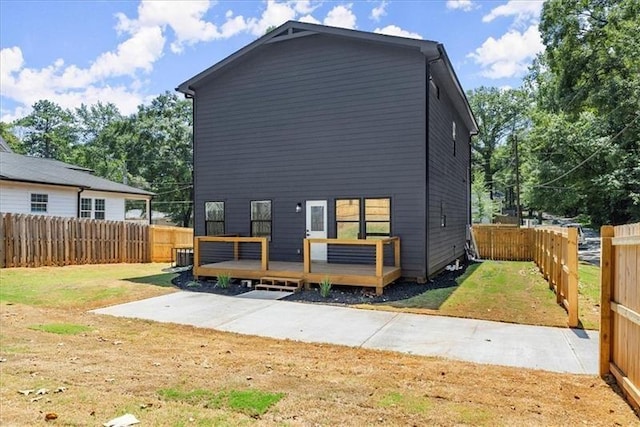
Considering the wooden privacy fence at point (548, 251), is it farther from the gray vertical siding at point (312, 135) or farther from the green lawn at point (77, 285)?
the green lawn at point (77, 285)

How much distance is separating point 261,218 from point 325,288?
386 centimetres

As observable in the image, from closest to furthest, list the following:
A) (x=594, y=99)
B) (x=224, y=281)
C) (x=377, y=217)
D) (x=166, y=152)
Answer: (x=224, y=281), (x=377, y=217), (x=594, y=99), (x=166, y=152)

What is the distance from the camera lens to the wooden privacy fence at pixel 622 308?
3.49 meters

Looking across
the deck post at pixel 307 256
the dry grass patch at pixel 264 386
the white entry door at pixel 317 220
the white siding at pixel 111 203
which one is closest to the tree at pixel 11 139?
the white siding at pixel 111 203

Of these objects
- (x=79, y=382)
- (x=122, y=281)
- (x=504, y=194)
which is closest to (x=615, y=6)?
(x=122, y=281)

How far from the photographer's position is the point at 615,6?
19.7 meters

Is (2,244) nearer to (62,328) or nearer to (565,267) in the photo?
(62,328)

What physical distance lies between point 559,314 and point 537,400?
4.29 meters

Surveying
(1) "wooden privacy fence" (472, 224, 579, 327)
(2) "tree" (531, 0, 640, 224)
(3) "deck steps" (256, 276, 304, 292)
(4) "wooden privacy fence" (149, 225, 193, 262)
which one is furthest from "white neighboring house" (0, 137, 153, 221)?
(2) "tree" (531, 0, 640, 224)

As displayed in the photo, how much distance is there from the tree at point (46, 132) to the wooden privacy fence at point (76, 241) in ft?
106

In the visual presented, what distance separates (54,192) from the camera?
17875 mm

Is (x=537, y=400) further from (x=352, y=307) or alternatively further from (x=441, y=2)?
(x=441, y=2)

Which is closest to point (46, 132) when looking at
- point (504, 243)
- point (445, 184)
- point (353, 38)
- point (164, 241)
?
point (164, 241)

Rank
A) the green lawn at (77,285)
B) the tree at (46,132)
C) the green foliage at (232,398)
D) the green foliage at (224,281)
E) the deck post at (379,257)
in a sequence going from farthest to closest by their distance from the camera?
the tree at (46,132) → the green foliage at (224,281) → the deck post at (379,257) → the green lawn at (77,285) → the green foliage at (232,398)
